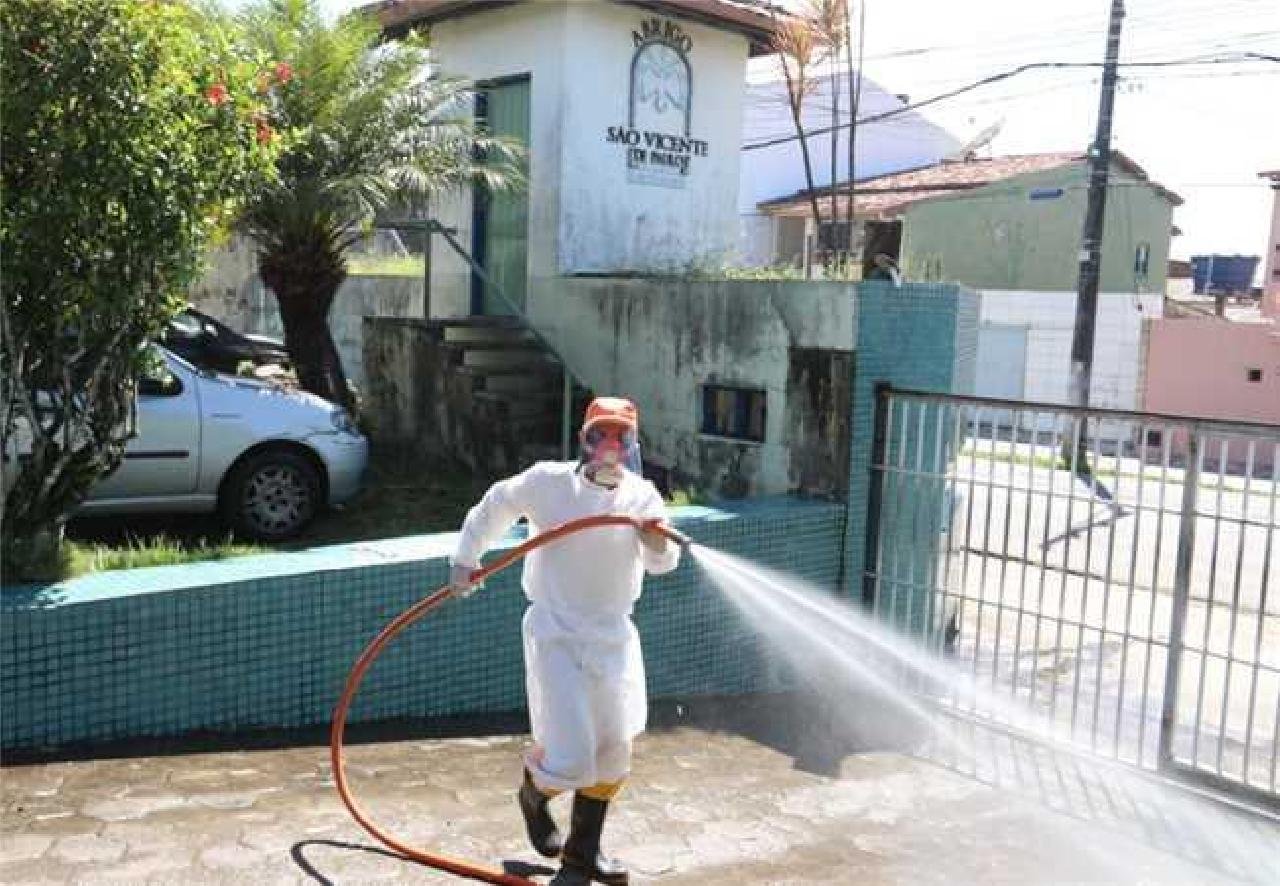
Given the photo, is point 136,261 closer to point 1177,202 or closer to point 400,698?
point 400,698

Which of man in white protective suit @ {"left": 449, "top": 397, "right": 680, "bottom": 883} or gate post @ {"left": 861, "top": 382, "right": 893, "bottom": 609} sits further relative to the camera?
gate post @ {"left": 861, "top": 382, "right": 893, "bottom": 609}

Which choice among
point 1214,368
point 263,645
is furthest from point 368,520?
point 1214,368

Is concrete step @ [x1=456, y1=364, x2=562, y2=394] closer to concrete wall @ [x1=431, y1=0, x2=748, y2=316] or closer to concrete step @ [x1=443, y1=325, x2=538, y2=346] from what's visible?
concrete step @ [x1=443, y1=325, x2=538, y2=346]

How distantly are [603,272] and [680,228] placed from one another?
1.15m

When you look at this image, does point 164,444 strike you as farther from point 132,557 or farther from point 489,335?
point 489,335

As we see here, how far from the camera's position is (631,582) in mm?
3891

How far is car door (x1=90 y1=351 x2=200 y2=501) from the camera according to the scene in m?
7.63

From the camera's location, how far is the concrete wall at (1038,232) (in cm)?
2662

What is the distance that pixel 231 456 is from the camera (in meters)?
7.90

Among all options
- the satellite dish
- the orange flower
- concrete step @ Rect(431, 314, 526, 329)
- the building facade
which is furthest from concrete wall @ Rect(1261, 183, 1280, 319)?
the orange flower

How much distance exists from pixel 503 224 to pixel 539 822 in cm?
878

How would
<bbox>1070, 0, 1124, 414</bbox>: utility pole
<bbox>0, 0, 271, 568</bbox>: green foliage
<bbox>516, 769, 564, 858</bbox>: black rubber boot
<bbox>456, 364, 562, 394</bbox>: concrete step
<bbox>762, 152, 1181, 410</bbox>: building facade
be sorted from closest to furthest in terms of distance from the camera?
<bbox>516, 769, 564, 858</bbox>: black rubber boot
<bbox>0, 0, 271, 568</bbox>: green foliage
<bbox>456, 364, 562, 394</bbox>: concrete step
<bbox>1070, 0, 1124, 414</bbox>: utility pole
<bbox>762, 152, 1181, 410</bbox>: building facade

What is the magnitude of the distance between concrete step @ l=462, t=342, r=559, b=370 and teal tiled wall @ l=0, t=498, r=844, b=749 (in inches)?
183

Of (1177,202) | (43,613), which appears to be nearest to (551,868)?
(43,613)
